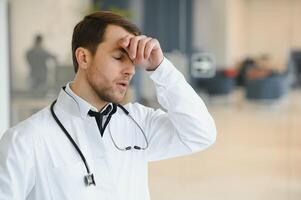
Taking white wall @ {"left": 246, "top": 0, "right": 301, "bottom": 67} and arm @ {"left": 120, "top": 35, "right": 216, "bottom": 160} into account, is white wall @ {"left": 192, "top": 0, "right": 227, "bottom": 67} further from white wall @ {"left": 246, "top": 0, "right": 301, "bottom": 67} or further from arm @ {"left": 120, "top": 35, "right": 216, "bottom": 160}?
arm @ {"left": 120, "top": 35, "right": 216, "bottom": 160}

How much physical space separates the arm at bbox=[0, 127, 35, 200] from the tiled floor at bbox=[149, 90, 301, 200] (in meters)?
3.94

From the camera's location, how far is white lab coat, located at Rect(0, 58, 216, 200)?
1312 millimetres

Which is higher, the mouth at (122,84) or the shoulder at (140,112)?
the mouth at (122,84)

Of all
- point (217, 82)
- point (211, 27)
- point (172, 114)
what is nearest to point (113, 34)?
point (172, 114)

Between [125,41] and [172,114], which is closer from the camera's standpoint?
[125,41]

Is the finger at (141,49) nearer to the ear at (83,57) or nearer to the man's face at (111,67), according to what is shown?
the man's face at (111,67)

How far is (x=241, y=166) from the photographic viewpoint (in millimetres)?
6609

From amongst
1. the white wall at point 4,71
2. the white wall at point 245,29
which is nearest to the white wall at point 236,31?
the white wall at point 245,29

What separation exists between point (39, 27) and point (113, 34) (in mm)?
5605

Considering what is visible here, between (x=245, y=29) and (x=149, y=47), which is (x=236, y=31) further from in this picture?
(x=149, y=47)

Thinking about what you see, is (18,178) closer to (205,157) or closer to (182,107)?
(182,107)

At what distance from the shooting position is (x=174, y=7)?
383 inches

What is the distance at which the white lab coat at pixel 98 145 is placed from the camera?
4.30 feet

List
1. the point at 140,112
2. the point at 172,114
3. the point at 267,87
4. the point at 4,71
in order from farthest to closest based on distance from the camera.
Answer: the point at 267,87, the point at 4,71, the point at 140,112, the point at 172,114
